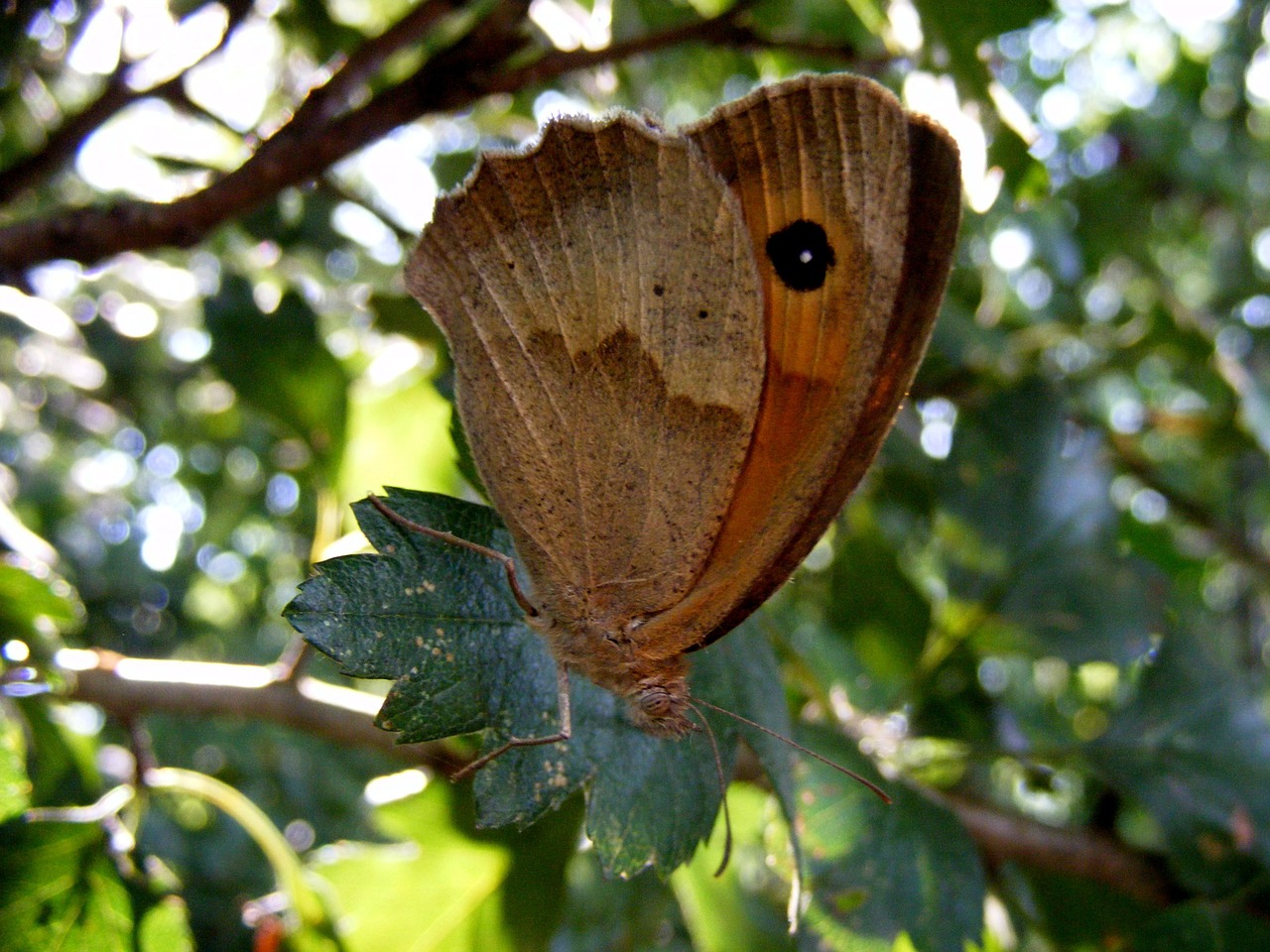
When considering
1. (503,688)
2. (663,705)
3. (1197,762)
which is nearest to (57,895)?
(503,688)

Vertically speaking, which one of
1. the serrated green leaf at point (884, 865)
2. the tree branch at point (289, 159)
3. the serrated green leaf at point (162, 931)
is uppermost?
the tree branch at point (289, 159)

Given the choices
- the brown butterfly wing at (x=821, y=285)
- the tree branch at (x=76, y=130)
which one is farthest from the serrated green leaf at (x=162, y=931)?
the tree branch at (x=76, y=130)

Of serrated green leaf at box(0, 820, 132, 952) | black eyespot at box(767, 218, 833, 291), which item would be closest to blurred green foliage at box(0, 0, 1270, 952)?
serrated green leaf at box(0, 820, 132, 952)

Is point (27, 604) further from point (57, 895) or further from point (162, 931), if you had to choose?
point (162, 931)

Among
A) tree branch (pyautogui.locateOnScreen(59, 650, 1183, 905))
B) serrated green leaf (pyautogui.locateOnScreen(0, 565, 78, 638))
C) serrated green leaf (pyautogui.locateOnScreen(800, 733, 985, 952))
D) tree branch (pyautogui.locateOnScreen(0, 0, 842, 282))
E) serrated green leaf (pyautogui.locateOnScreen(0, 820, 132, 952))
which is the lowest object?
serrated green leaf (pyautogui.locateOnScreen(800, 733, 985, 952))

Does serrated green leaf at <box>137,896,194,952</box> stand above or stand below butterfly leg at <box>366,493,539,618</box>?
below

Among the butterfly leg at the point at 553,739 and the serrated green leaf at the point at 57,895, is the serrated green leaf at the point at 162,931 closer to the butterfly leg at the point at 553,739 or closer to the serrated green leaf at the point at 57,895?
the serrated green leaf at the point at 57,895

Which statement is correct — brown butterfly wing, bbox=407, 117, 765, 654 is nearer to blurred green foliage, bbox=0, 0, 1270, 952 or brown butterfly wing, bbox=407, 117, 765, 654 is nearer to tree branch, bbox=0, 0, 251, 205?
blurred green foliage, bbox=0, 0, 1270, 952
